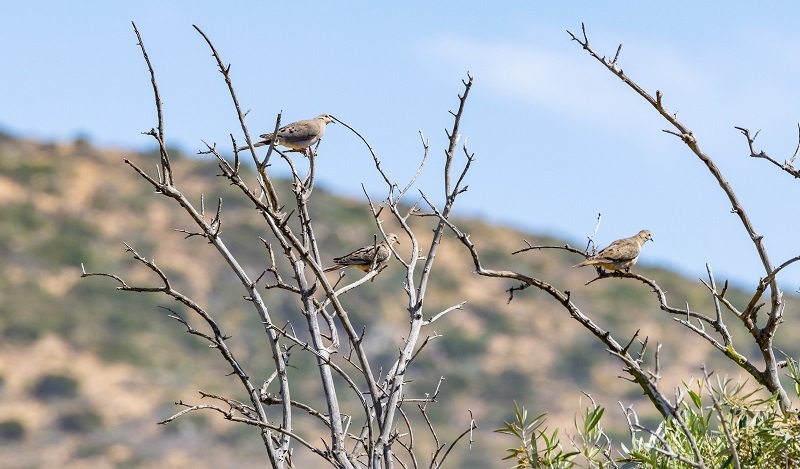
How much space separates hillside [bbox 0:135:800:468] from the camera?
135 feet

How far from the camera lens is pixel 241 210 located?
54188 millimetres

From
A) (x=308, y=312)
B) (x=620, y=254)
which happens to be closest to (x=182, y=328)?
(x=620, y=254)

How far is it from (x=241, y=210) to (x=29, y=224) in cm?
993

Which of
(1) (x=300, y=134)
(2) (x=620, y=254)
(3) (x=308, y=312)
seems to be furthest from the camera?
(1) (x=300, y=134)

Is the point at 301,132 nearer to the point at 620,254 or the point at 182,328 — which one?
the point at 620,254

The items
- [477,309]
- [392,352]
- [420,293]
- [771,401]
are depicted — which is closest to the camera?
[771,401]

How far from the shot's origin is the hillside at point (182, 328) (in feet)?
135

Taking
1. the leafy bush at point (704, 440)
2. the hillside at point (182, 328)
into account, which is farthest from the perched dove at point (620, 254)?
the hillside at point (182, 328)

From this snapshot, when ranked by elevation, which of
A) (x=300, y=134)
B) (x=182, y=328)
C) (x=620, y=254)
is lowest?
(x=620, y=254)

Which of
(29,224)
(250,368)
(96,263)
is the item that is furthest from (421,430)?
(29,224)

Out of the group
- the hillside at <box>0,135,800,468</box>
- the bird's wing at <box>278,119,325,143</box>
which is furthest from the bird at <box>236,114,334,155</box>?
the hillside at <box>0,135,800,468</box>

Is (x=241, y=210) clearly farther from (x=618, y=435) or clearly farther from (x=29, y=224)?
(x=618, y=435)

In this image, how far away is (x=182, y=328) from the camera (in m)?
46.3

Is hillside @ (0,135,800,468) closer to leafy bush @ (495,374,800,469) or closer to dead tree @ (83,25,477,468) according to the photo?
dead tree @ (83,25,477,468)
